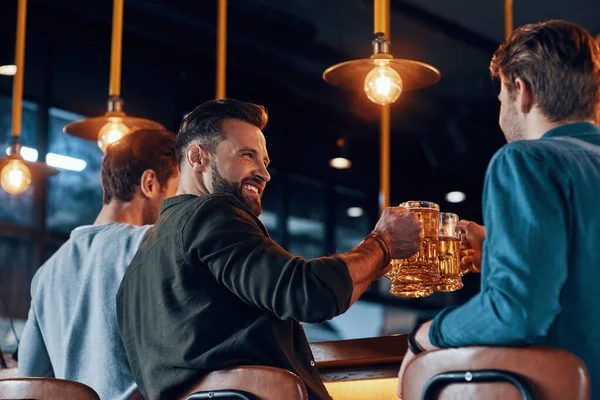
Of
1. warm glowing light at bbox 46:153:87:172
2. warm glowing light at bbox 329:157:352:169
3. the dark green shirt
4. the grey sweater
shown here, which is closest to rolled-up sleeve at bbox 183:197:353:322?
the dark green shirt

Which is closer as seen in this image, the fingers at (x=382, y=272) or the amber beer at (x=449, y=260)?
the fingers at (x=382, y=272)

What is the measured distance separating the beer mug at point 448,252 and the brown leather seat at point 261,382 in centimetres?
56

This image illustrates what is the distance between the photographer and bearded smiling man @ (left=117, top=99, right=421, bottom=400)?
1.89 m

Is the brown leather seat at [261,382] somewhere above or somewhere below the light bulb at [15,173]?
below

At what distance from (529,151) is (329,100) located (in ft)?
33.7

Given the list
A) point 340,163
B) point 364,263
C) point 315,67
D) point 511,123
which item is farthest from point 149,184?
point 340,163

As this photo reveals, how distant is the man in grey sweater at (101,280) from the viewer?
2531 millimetres

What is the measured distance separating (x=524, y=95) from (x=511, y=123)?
0.07 metres

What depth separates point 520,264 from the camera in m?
1.53

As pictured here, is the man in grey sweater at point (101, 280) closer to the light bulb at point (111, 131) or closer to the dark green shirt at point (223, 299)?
the dark green shirt at point (223, 299)

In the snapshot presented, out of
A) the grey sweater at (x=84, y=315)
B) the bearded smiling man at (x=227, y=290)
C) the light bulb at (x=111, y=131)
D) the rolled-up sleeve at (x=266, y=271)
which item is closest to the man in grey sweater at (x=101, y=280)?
the grey sweater at (x=84, y=315)

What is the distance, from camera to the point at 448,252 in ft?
7.30

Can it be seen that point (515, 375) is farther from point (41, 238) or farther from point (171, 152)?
point (41, 238)

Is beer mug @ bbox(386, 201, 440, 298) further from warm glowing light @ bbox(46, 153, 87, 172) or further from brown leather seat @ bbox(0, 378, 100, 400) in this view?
warm glowing light @ bbox(46, 153, 87, 172)
